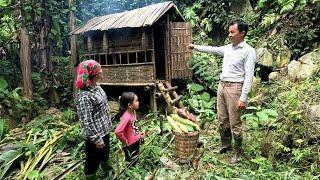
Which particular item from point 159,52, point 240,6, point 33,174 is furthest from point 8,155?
point 240,6

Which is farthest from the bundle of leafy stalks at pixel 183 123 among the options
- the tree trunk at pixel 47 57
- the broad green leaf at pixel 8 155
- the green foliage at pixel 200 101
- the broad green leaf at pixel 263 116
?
the tree trunk at pixel 47 57

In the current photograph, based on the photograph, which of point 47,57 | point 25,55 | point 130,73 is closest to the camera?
point 130,73

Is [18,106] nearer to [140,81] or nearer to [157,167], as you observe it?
[140,81]

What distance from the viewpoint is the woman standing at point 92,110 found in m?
4.09

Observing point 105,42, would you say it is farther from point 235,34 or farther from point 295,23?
point 235,34

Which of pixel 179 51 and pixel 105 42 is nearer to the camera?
pixel 179 51

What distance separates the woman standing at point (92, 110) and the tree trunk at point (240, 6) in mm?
8683

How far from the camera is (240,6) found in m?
11.7

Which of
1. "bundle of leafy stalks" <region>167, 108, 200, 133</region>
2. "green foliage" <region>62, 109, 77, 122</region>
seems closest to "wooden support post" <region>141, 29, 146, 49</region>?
"green foliage" <region>62, 109, 77, 122</region>

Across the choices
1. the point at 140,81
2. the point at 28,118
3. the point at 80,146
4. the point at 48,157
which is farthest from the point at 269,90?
the point at 28,118

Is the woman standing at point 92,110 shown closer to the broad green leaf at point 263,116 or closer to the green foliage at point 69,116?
the broad green leaf at point 263,116

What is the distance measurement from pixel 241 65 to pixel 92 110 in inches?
96.2

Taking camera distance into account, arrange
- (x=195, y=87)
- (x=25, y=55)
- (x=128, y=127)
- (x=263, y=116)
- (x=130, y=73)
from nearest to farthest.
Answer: (x=128, y=127) < (x=263, y=116) < (x=195, y=87) < (x=130, y=73) < (x=25, y=55)

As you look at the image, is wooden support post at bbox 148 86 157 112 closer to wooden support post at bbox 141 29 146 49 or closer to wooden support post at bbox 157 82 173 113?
wooden support post at bbox 157 82 173 113
